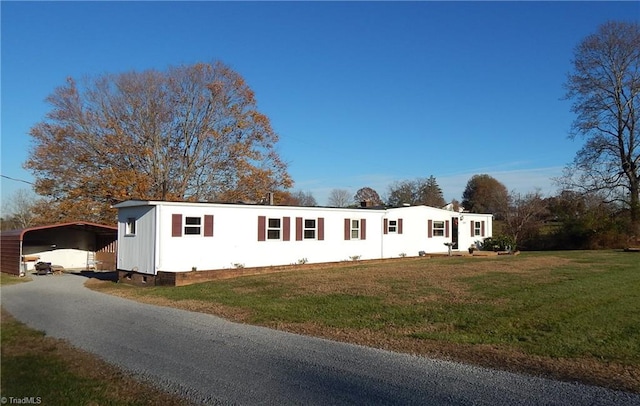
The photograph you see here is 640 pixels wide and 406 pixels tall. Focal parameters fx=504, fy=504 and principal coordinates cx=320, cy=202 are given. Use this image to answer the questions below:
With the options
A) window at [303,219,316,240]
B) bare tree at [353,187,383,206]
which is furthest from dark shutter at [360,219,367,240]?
bare tree at [353,187,383,206]

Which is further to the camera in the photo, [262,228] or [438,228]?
[438,228]

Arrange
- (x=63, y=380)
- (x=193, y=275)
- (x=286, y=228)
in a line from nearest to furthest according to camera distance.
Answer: (x=63, y=380)
(x=193, y=275)
(x=286, y=228)

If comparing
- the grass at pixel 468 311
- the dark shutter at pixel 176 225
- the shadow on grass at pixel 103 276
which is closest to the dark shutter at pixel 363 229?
the grass at pixel 468 311

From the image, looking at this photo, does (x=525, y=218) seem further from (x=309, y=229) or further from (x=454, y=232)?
(x=309, y=229)

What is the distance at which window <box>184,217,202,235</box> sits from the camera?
1797cm

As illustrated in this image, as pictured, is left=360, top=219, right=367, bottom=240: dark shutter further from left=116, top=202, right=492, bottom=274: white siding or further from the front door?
the front door

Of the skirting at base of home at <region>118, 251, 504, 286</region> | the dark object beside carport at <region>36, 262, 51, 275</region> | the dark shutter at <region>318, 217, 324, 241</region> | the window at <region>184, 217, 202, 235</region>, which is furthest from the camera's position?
the dark object beside carport at <region>36, 262, 51, 275</region>

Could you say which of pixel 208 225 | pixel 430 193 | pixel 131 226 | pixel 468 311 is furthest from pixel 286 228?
pixel 430 193

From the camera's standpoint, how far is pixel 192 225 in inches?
714

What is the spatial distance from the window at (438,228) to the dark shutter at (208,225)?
48.2 feet

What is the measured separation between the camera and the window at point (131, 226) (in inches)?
735

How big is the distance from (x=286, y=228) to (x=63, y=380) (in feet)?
51.1

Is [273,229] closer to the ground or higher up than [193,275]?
higher up

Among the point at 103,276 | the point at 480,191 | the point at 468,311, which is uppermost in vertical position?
the point at 480,191
